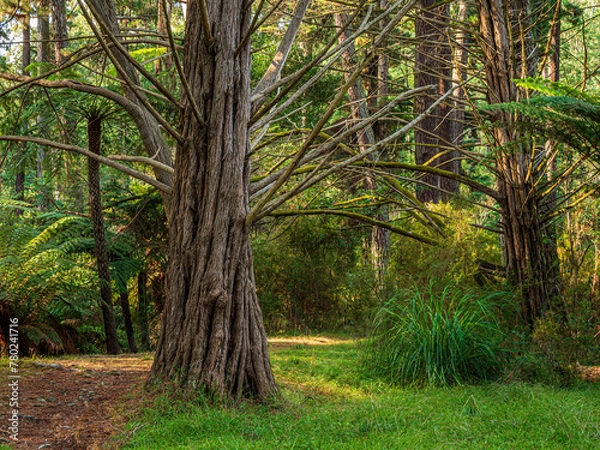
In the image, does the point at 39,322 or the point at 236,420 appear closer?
the point at 236,420

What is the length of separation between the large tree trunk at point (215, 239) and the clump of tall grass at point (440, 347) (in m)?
1.57

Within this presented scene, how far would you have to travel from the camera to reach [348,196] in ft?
36.6

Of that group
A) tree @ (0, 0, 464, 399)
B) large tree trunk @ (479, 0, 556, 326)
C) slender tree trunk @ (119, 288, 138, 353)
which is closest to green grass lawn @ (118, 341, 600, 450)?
tree @ (0, 0, 464, 399)

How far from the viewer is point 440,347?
5.72m

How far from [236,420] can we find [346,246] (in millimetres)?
7791

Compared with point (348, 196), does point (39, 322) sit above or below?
below

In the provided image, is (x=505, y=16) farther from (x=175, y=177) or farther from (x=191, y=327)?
(x=191, y=327)

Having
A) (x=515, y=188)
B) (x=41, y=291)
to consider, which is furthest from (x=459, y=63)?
(x=41, y=291)

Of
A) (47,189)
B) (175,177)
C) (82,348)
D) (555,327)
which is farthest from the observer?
(47,189)

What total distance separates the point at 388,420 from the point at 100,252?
5.55 m

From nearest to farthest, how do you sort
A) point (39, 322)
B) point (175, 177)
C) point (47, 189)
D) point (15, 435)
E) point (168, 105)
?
1. point (15, 435)
2. point (175, 177)
3. point (39, 322)
4. point (168, 105)
5. point (47, 189)

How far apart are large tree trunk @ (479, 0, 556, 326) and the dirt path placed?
3901mm

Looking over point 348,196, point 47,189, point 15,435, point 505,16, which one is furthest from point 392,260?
point 47,189

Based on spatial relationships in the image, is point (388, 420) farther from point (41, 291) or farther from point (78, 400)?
point (41, 291)
